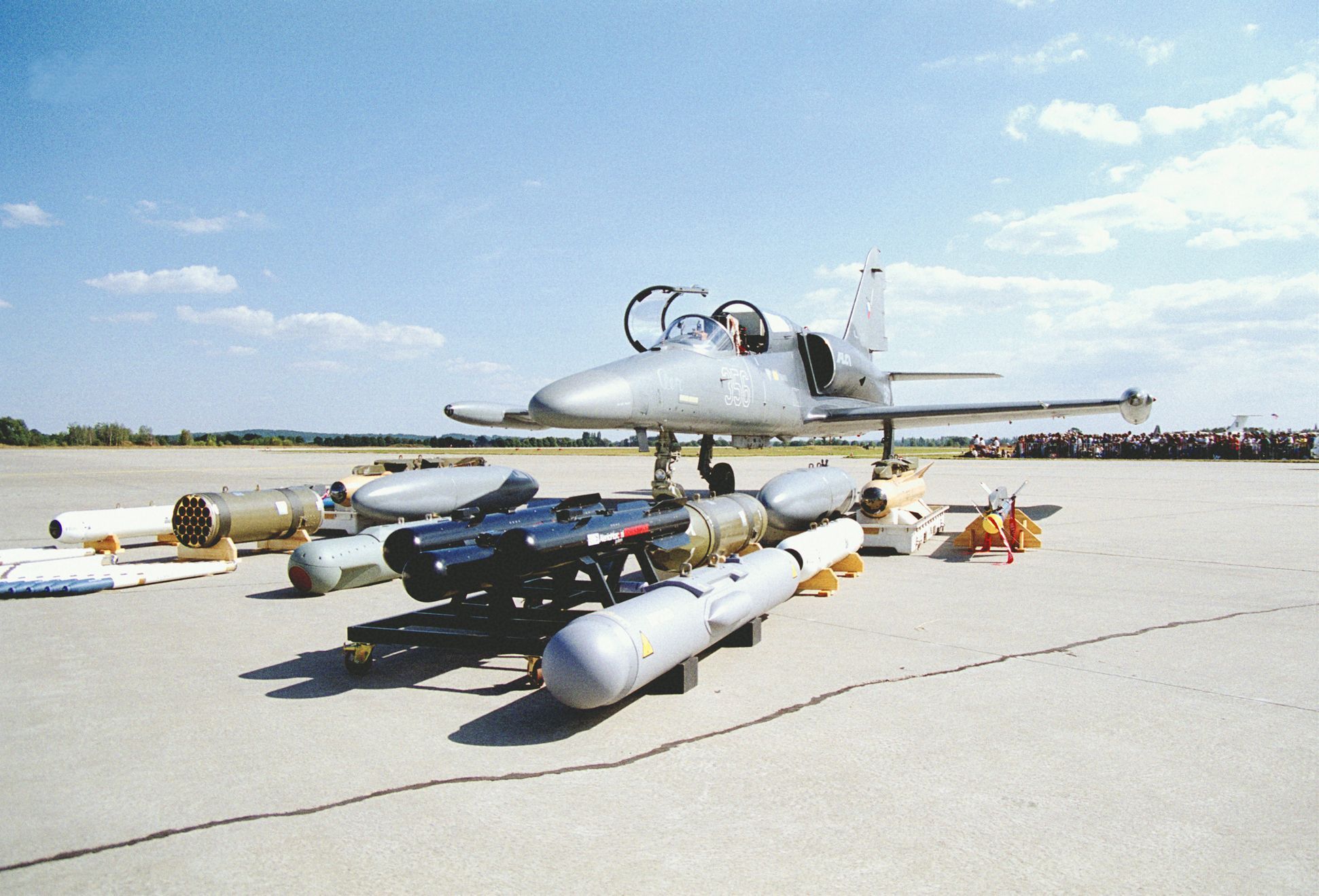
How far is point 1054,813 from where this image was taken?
319cm

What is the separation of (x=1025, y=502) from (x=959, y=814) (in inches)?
642

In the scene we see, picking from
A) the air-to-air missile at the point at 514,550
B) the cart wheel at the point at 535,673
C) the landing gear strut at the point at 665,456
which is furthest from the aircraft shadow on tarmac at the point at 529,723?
the landing gear strut at the point at 665,456

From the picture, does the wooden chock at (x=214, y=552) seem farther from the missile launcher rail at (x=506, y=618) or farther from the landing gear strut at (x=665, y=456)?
the landing gear strut at (x=665, y=456)

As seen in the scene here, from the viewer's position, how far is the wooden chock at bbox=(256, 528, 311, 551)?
1086 centimetres

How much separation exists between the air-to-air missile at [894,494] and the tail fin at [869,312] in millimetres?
7374

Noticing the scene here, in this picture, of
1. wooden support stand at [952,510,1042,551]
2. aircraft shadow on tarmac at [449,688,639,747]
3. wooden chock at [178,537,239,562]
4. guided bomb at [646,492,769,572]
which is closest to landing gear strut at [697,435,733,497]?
wooden support stand at [952,510,1042,551]

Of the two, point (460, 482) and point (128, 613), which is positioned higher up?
point (460, 482)

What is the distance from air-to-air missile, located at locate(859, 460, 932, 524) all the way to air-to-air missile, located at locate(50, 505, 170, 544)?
9.26 meters

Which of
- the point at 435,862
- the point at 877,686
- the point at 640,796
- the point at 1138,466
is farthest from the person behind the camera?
the point at 1138,466

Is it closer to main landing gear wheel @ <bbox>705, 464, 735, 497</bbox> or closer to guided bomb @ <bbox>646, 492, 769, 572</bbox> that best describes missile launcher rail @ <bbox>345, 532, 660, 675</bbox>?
guided bomb @ <bbox>646, 492, 769, 572</bbox>

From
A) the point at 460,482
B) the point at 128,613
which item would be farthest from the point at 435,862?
the point at 460,482

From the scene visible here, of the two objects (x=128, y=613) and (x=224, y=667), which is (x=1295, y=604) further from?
(x=128, y=613)

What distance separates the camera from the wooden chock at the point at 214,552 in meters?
9.58

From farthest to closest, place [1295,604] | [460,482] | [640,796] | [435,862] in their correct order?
[460,482], [1295,604], [640,796], [435,862]
